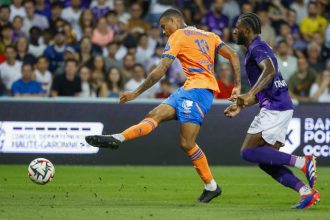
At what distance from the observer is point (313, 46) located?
20.5 meters

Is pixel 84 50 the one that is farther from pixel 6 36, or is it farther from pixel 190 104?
pixel 190 104

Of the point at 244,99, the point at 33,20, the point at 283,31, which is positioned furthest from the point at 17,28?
the point at 244,99

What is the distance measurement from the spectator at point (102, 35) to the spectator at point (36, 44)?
1171 millimetres

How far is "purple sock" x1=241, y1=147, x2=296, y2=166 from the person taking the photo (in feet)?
34.8

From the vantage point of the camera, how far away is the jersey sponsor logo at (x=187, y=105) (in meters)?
11.3

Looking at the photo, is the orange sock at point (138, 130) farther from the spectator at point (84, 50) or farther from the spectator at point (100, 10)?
the spectator at point (100, 10)

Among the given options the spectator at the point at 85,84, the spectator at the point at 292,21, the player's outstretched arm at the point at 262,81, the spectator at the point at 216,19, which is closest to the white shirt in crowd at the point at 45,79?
the spectator at the point at 85,84

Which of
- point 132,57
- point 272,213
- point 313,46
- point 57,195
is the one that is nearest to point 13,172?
point 57,195

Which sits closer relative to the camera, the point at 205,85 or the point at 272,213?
the point at 272,213

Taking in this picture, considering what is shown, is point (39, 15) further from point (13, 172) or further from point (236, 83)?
point (236, 83)

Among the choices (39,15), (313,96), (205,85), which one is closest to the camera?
(205,85)

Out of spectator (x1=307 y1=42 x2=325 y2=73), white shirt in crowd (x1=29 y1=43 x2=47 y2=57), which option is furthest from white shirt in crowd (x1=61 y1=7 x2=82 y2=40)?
spectator (x1=307 y1=42 x2=325 y2=73)

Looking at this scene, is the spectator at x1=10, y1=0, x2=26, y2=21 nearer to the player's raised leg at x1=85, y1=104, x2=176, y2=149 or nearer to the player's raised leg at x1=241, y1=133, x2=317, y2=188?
the player's raised leg at x1=85, y1=104, x2=176, y2=149

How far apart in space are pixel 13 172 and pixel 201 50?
510 cm
